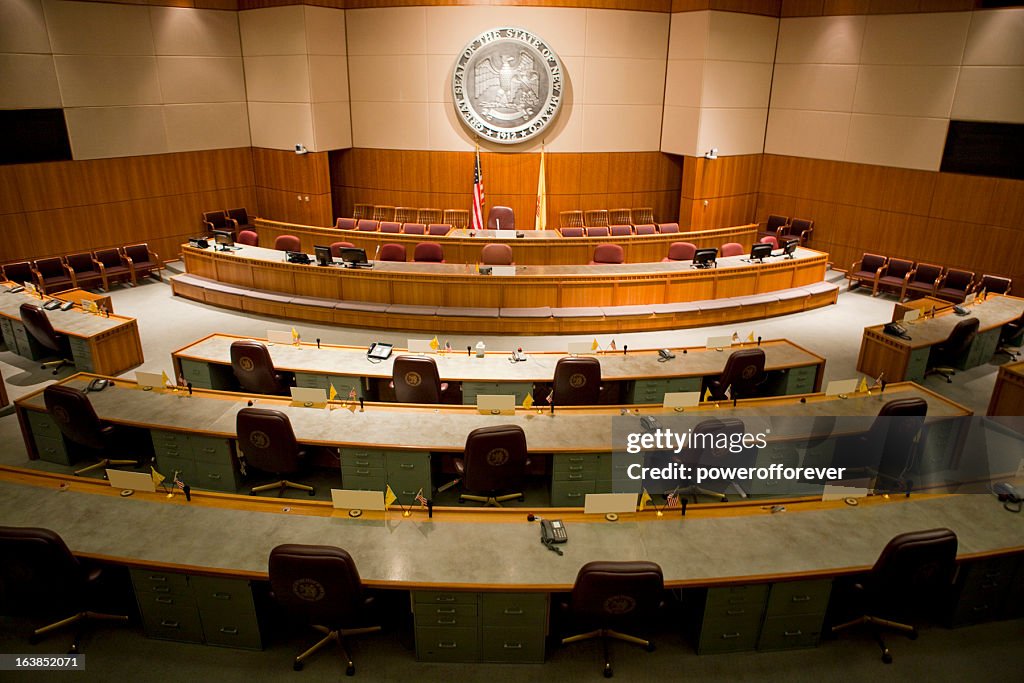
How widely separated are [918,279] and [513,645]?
1202 centimetres

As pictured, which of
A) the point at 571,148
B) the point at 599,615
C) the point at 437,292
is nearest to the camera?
the point at 599,615

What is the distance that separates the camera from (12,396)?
820 centimetres

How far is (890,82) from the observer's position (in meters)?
13.0

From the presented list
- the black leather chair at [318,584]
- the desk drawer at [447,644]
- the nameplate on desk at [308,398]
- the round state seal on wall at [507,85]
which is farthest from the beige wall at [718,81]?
the black leather chair at [318,584]

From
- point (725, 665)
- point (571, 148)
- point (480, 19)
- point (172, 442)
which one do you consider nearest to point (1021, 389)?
point (725, 665)

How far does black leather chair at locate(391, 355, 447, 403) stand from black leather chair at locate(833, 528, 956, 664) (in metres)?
3.90

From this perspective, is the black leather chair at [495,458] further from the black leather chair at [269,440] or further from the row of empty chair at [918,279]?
the row of empty chair at [918,279]

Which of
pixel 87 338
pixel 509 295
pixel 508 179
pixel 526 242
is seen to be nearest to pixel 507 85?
pixel 508 179

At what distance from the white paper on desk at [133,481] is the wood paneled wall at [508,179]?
11.4 meters

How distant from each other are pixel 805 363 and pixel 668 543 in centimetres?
406

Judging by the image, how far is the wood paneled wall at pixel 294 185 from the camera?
48.2 feet

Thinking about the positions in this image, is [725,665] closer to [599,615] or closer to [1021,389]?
[599,615]

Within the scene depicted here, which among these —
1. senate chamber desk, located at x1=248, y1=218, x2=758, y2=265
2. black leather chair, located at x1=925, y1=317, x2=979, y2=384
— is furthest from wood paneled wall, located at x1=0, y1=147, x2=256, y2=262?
black leather chair, located at x1=925, y1=317, x2=979, y2=384

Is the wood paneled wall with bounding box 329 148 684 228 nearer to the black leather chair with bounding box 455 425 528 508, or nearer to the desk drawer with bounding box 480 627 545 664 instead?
the black leather chair with bounding box 455 425 528 508
